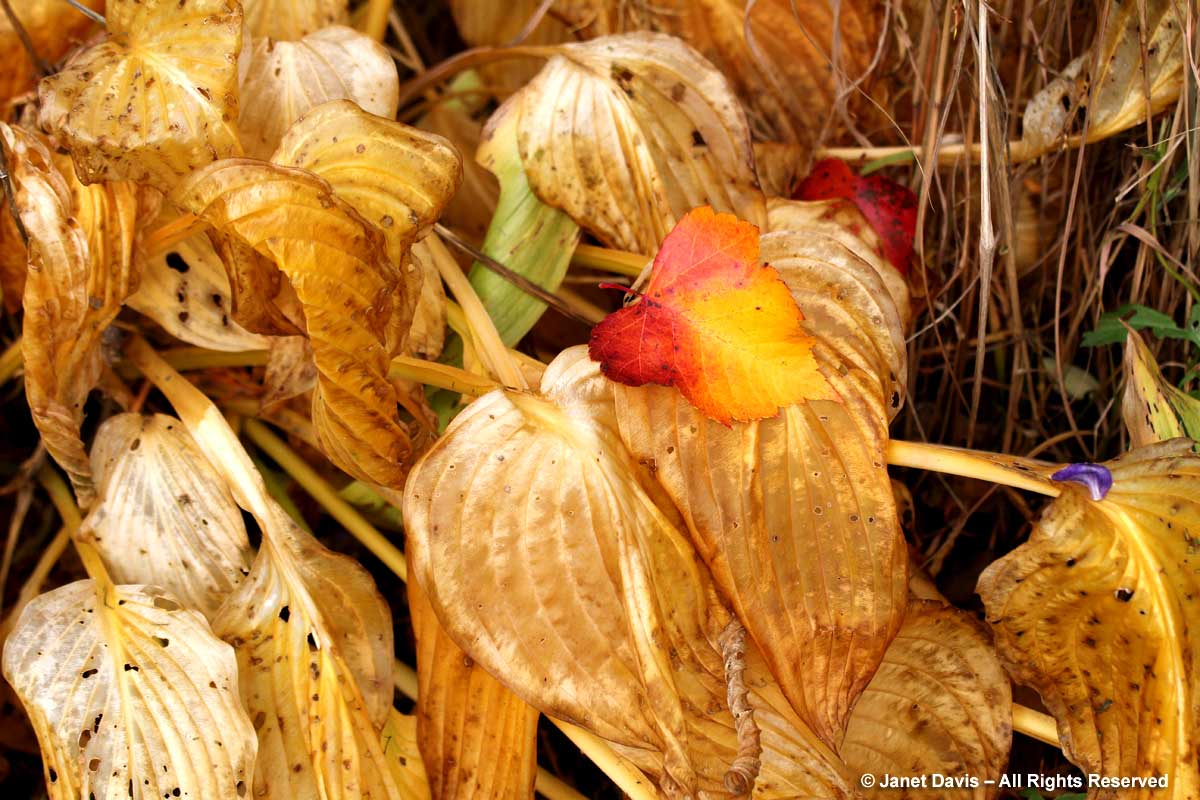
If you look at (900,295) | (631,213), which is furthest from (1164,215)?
(631,213)

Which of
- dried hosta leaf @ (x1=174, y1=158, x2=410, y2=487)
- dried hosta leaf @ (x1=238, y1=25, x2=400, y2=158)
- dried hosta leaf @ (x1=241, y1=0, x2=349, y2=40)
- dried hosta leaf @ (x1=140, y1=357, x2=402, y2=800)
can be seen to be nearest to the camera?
dried hosta leaf @ (x1=174, y1=158, x2=410, y2=487)

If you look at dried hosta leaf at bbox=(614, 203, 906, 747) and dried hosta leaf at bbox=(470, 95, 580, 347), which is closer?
dried hosta leaf at bbox=(614, 203, 906, 747)

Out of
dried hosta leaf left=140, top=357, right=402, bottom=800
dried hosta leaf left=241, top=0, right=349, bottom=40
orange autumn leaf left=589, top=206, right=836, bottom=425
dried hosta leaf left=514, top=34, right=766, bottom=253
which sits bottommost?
dried hosta leaf left=140, top=357, right=402, bottom=800

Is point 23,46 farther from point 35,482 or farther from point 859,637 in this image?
point 859,637

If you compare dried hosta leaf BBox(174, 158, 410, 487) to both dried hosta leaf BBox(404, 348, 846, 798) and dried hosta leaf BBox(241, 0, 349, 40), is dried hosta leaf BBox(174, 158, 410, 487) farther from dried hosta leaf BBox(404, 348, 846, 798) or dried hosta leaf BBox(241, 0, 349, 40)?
dried hosta leaf BBox(241, 0, 349, 40)

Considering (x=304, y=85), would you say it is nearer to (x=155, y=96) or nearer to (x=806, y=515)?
(x=155, y=96)

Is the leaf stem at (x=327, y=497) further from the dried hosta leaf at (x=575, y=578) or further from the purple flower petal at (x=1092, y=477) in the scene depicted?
the purple flower petal at (x=1092, y=477)

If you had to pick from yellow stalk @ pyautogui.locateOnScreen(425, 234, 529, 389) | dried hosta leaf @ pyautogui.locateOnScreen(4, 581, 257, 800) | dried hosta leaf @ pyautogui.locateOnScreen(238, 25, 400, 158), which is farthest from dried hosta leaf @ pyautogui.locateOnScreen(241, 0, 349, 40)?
dried hosta leaf @ pyautogui.locateOnScreen(4, 581, 257, 800)

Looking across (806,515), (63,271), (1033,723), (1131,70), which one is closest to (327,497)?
(63,271)
